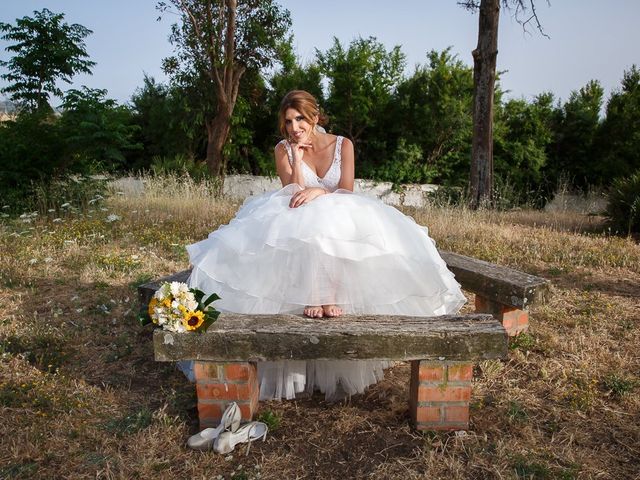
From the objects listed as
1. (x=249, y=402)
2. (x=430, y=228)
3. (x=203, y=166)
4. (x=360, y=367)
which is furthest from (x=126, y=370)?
(x=203, y=166)

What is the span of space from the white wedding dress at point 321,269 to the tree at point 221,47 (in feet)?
38.7

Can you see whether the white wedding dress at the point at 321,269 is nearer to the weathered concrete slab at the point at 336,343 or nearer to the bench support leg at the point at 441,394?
the weathered concrete slab at the point at 336,343

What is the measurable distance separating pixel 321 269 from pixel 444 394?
3.05ft

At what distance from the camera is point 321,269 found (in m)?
2.73

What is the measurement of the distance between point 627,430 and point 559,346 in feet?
3.44

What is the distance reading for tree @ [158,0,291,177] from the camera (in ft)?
47.4

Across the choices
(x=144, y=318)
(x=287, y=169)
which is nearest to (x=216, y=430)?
(x=144, y=318)

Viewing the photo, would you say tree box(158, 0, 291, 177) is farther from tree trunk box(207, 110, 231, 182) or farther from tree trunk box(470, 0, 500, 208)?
tree trunk box(470, 0, 500, 208)

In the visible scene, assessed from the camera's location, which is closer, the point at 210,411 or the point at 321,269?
the point at 210,411

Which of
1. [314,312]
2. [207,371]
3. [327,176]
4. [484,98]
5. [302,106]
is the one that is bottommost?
[207,371]

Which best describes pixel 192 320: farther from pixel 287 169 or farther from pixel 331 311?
pixel 287 169

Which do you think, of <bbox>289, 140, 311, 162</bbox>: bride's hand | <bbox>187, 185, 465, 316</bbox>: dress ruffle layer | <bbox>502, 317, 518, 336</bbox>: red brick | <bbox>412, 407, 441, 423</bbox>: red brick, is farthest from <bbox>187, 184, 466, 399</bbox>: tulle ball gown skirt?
<bbox>502, 317, 518, 336</bbox>: red brick

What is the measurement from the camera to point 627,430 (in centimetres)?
263

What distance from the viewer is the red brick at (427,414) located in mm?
2590
